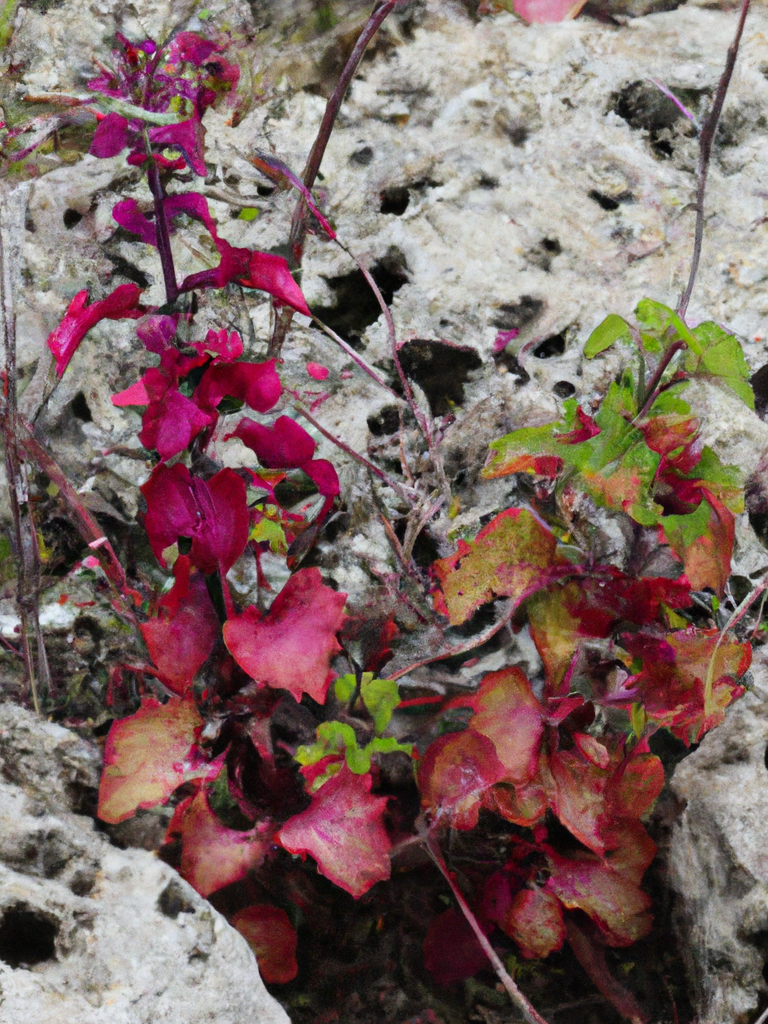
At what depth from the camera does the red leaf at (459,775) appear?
775mm

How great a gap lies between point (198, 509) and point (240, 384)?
138 mm

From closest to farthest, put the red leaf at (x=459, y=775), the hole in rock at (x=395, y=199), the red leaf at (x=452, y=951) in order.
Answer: the red leaf at (x=459, y=775)
the red leaf at (x=452, y=951)
the hole in rock at (x=395, y=199)

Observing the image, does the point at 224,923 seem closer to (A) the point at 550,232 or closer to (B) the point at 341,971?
(B) the point at 341,971

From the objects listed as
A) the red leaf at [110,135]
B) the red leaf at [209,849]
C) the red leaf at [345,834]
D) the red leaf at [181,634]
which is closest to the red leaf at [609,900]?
the red leaf at [345,834]

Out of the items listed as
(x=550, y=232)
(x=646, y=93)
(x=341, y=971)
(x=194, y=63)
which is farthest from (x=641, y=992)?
(x=194, y=63)

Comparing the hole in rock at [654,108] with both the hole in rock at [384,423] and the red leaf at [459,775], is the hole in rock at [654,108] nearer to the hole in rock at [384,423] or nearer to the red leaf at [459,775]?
the hole in rock at [384,423]

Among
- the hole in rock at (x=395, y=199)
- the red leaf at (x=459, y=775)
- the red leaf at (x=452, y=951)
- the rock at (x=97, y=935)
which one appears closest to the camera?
the rock at (x=97, y=935)

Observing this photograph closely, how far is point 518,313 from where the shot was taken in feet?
3.96

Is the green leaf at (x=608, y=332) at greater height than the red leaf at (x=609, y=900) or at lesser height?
greater

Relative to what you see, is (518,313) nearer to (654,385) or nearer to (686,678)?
(654,385)

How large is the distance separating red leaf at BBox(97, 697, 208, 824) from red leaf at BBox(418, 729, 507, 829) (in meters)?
0.23

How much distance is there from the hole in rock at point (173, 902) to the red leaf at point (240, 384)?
18.3 inches

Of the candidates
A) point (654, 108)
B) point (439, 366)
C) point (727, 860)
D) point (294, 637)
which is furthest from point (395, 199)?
point (727, 860)

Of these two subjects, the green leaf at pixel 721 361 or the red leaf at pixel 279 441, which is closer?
the green leaf at pixel 721 361
